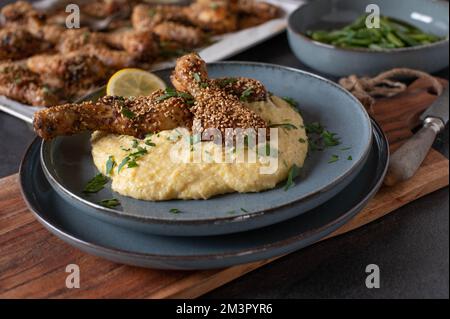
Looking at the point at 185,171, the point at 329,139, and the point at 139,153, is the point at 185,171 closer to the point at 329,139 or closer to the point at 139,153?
the point at 139,153

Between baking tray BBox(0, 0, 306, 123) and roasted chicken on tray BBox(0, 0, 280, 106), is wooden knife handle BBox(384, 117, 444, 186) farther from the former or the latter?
roasted chicken on tray BBox(0, 0, 280, 106)

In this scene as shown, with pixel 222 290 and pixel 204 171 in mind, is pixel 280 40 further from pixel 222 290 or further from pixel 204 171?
pixel 222 290

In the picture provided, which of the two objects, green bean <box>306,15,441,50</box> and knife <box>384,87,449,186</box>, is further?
green bean <box>306,15,441,50</box>

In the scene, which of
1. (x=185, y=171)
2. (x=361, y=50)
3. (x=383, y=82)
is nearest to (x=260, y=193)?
(x=185, y=171)

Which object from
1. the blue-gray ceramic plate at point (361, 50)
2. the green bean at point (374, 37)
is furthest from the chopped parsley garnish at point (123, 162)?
the green bean at point (374, 37)

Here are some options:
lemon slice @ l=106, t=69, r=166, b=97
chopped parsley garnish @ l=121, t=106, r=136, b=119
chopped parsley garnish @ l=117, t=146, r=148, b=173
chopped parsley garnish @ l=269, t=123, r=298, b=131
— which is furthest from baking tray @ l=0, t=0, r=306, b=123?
chopped parsley garnish @ l=269, t=123, r=298, b=131

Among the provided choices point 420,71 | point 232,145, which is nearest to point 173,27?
point 420,71
